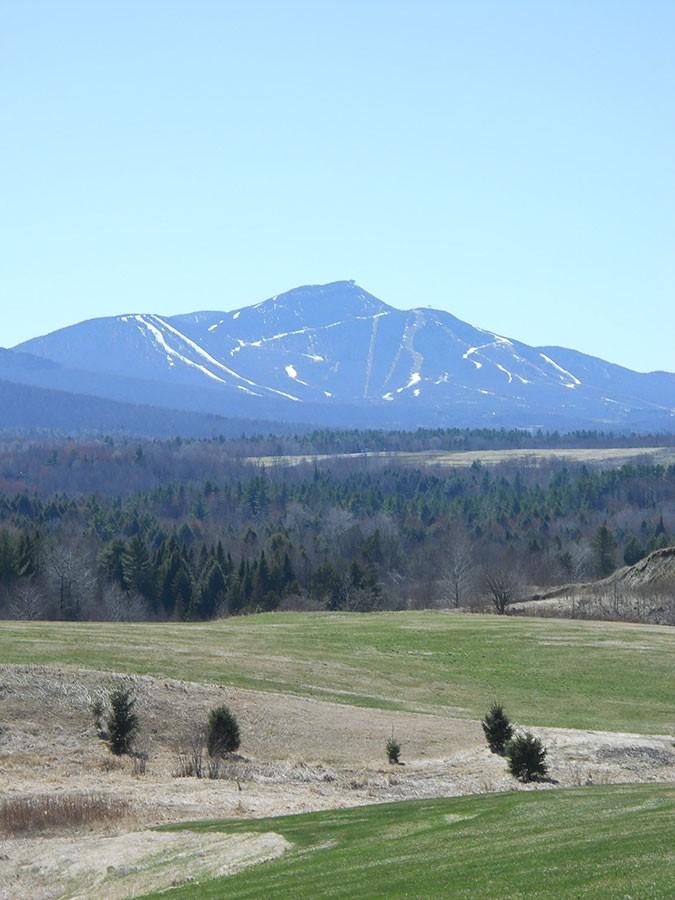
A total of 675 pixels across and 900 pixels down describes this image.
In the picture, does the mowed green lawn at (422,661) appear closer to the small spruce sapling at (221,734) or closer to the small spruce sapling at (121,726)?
the small spruce sapling at (121,726)

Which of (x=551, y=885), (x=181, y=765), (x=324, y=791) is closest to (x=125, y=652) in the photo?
(x=181, y=765)

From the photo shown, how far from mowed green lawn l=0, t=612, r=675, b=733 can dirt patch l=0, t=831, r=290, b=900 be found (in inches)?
827

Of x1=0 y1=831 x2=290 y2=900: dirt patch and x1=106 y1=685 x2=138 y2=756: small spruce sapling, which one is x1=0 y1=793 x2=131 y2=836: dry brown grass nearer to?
x1=0 y1=831 x2=290 y2=900: dirt patch

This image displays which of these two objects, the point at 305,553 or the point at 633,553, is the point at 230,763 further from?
the point at 633,553

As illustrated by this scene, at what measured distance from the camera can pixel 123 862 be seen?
24391mm

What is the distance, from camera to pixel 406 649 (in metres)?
66.2

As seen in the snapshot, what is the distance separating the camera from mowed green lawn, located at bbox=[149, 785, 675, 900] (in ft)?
61.0

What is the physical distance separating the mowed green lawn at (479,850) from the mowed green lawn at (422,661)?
20.7 m

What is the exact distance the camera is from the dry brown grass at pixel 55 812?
1104 inches

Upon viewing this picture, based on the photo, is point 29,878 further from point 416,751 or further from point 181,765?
point 416,751

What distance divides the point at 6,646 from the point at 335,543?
10472 centimetres

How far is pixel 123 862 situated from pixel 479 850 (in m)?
7.21

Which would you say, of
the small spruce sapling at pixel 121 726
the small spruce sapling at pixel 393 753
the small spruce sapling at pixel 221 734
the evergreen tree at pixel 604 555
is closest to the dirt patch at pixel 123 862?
the small spruce sapling at pixel 121 726

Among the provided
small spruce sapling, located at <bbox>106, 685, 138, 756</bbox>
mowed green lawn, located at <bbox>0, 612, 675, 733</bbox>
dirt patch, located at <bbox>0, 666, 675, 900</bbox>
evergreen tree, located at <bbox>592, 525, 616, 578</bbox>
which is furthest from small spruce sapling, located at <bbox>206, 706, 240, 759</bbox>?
evergreen tree, located at <bbox>592, 525, 616, 578</bbox>
